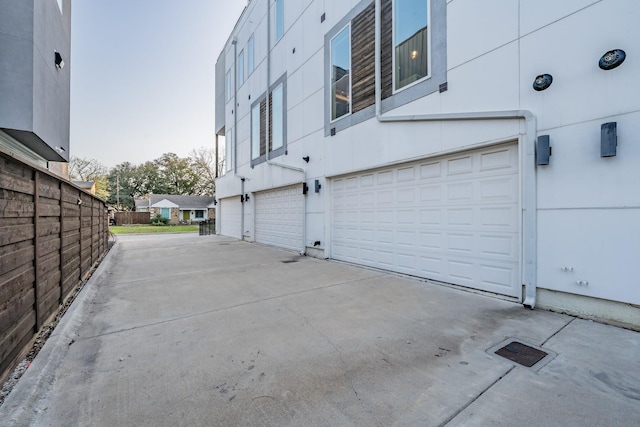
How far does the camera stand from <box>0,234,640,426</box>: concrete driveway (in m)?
1.67

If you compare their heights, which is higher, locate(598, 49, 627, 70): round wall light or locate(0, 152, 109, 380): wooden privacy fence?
locate(598, 49, 627, 70): round wall light

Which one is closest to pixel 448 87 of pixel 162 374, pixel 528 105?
pixel 528 105

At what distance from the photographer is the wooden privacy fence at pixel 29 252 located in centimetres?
201

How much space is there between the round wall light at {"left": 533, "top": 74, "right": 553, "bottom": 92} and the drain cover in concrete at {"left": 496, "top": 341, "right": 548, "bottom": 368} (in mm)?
3119

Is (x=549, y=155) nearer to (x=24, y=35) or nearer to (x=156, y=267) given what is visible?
(x=156, y=267)

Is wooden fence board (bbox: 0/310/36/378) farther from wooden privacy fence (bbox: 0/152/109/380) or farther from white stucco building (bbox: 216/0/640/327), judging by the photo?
white stucco building (bbox: 216/0/640/327)

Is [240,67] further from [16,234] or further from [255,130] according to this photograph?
[16,234]

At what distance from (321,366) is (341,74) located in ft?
22.1

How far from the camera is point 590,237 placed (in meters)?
3.16

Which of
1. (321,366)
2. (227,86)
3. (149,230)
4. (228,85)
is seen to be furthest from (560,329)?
(149,230)

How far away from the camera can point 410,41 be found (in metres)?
5.21

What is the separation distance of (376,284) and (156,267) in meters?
5.12

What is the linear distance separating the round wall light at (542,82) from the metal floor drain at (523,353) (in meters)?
3.09

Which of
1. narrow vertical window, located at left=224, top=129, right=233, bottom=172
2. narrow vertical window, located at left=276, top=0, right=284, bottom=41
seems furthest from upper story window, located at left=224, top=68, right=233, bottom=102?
narrow vertical window, located at left=276, top=0, right=284, bottom=41
